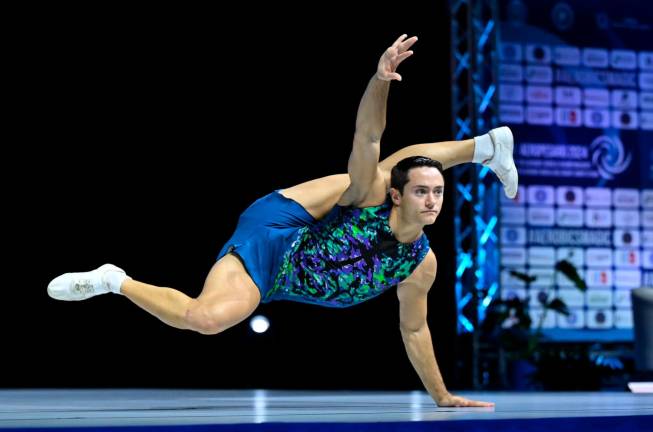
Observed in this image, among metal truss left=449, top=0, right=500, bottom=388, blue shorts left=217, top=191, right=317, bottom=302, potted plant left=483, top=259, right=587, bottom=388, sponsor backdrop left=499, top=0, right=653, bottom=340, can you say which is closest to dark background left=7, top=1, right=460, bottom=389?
metal truss left=449, top=0, right=500, bottom=388

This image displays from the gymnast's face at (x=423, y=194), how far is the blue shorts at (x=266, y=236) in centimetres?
55

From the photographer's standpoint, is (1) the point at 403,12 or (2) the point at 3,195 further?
(1) the point at 403,12

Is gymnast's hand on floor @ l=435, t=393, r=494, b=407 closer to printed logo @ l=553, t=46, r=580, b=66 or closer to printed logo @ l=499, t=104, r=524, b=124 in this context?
printed logo @ l=499, t=104, r=524, b=124

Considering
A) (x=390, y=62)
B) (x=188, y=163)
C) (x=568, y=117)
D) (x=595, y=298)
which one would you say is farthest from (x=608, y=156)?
(x=390, y=62)

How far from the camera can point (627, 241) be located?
8266 millimetres

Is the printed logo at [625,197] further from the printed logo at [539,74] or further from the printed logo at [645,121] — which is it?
the printed logo at [539,74]

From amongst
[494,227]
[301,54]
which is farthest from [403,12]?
[494,227]

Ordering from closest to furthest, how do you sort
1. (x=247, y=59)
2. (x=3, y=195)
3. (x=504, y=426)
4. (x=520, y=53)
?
(x=504, y=426)
(x=3, y=195)
(x=247, y=59)
(x=520, y=53)

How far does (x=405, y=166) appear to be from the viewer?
3.48m

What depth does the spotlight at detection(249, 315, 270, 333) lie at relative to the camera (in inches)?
296

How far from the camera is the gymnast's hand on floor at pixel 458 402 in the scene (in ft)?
11.7

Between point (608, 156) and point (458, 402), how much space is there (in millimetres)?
5137

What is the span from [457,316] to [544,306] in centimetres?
74

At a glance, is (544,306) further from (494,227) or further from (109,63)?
(109,63)
